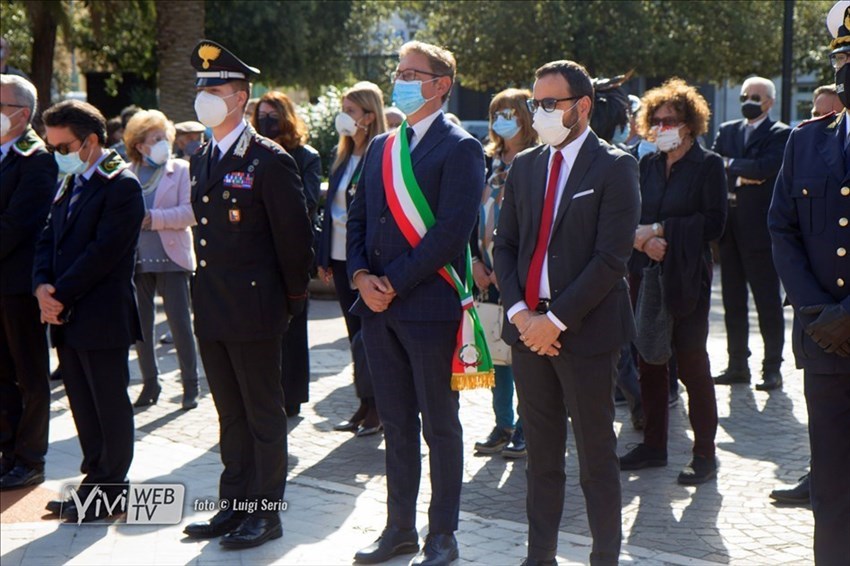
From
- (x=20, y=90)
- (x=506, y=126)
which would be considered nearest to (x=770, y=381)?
(x=506, y=126)

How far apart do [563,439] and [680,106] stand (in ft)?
8.43

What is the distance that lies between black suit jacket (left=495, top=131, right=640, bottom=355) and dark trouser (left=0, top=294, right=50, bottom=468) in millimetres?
3364

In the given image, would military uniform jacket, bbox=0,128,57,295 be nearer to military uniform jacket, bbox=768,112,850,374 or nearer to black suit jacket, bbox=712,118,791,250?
military uniform jacket, bbox=768,112,850,374

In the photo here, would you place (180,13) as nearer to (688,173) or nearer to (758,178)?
(758,178)

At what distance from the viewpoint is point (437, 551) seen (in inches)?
214

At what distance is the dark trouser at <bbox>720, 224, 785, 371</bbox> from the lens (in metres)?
9.56

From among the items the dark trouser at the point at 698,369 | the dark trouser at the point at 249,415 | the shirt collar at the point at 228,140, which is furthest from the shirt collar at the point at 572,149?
the dark trouser at the point at 698,369

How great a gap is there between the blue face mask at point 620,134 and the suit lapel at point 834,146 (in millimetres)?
3622

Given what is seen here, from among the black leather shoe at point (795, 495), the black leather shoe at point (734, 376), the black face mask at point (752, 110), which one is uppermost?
the black face mask at point (752, 110)

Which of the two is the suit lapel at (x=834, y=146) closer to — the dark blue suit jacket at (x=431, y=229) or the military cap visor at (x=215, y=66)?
the dark blue suit jacket at (x=431, y=229)

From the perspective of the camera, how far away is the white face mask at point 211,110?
231 inches

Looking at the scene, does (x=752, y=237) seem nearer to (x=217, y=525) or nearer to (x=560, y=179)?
(x=560, y=179)

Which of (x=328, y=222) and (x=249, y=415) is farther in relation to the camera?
(x=328, y=222)

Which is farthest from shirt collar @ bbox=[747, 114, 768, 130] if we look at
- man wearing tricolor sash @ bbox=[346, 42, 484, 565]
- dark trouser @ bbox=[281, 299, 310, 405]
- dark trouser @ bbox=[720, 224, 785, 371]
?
man wearing tricolor sash @ bbox=[346, 42, 484, 565]
